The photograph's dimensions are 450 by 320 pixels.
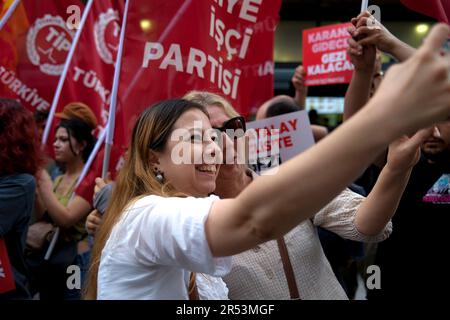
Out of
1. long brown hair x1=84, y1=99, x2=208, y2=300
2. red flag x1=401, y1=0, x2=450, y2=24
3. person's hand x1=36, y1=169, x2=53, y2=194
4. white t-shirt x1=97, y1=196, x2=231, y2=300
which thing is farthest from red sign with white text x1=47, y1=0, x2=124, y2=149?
white t-shirt x1=97, y1=196, x2=231, y2=300

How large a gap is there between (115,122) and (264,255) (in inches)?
51.8

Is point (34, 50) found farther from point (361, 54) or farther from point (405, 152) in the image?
point (405, 152)

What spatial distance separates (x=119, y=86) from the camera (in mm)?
2811

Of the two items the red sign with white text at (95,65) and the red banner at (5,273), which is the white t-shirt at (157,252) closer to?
the red banner at (5,273)

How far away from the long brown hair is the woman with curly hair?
1.13 m

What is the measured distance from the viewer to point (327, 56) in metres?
5.28

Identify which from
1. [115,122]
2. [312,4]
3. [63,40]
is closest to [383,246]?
[115,122]

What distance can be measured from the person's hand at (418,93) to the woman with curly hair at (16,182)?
2048mm

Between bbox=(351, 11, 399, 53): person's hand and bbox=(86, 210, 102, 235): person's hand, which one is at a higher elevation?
bbox=(351, 11, 399, 53): person's hand

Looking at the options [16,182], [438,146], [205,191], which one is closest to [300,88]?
[438,146]

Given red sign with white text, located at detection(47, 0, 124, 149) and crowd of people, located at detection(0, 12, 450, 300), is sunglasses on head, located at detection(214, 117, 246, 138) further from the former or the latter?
red sign with white text, located at detection(47, 0, 124, 149)

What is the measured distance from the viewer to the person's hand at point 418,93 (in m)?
0.88

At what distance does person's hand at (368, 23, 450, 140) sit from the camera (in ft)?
2.88

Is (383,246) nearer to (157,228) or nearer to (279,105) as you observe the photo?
(279,105)
